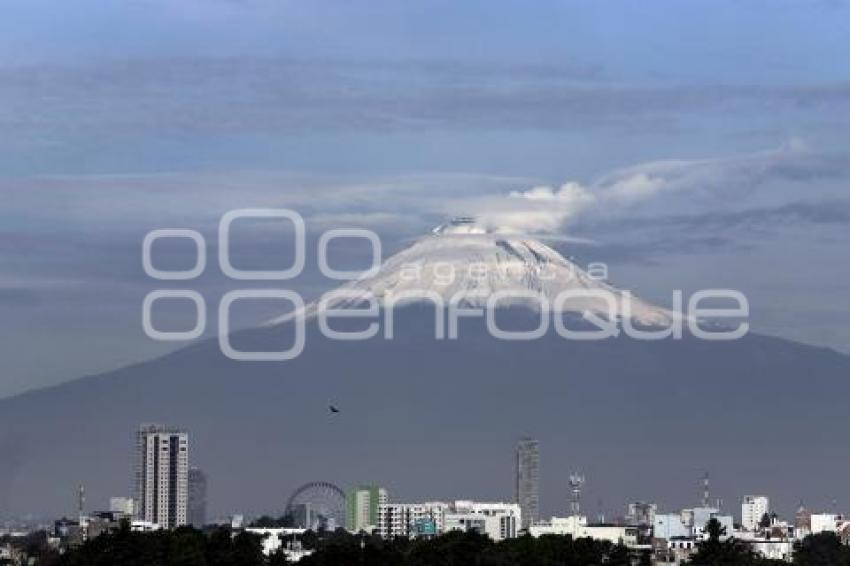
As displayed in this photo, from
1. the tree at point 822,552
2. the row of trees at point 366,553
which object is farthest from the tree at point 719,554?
the tree at point 822,552

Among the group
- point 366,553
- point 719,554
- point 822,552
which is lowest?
point 366,553

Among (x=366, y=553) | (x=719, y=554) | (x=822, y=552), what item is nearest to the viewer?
(x=366, y=553)

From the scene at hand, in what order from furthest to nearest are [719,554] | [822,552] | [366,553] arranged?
[822,552] → [719,554] → [366,553]

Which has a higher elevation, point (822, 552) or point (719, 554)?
point (822, 552)

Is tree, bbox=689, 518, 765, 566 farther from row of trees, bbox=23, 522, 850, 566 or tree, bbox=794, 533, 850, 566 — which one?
tree, bbox=794, 533, 850, 566

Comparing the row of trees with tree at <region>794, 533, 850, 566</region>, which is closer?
the row of trees

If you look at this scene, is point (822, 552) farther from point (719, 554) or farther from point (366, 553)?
point (366, 553)

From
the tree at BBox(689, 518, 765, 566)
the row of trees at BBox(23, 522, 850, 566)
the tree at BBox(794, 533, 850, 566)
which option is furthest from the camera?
the tree at BBox(794, 533, 850, 566)

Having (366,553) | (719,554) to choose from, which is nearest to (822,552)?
(719,554)

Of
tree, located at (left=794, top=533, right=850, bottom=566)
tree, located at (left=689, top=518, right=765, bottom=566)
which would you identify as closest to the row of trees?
tree, located at (left=689, top=518, right=765, bottom=566)
